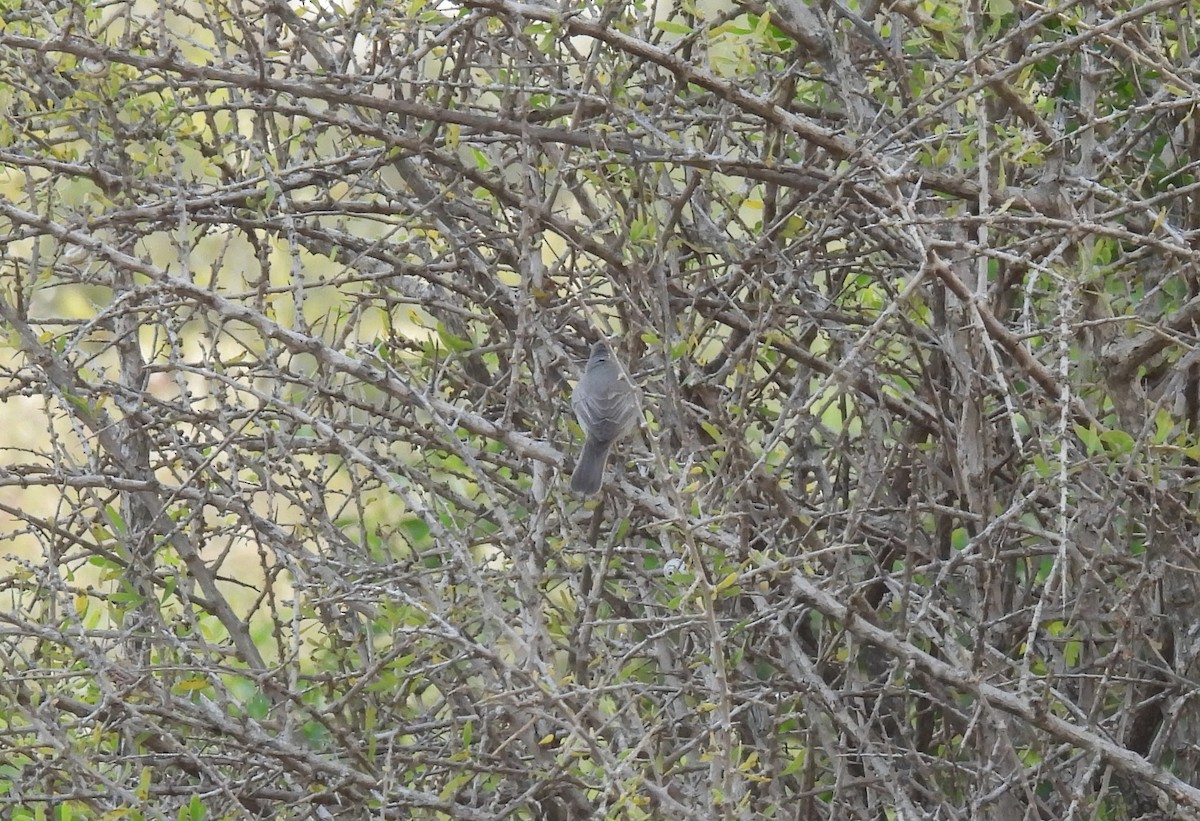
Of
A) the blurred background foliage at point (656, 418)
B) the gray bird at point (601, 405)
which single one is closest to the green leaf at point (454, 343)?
the blurred background foliage at point (656, 418)

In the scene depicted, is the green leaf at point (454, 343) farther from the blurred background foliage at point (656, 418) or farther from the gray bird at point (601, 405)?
the gray bird at point (601, 405)

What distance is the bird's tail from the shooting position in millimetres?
3674

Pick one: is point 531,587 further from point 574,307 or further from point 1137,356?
point 1137,356

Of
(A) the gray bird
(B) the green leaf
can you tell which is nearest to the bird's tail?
(A) the gray bird

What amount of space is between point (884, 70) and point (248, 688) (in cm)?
303

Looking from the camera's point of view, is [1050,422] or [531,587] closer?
[531,587]

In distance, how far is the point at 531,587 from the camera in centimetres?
305

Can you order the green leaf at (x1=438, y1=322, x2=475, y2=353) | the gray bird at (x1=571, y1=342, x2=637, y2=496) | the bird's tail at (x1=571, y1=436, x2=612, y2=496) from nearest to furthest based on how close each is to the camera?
the bird's tail at (x1=571, y1=436, x2=612, y2=496)
the green leaf at (x1=438, y1=322, x2=475, y2=353)
the gray bird at (x1=571, y1=342, x2=637, y2=496)

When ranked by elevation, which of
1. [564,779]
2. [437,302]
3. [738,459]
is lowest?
[564,779]

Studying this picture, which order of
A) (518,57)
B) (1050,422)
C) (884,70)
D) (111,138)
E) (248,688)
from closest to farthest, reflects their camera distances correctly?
(518,57)
(1050,422)
(111,138)
(884,70)
(248,688)

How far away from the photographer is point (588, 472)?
372cm

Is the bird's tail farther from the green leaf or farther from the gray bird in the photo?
the green leaf

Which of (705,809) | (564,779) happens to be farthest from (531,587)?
(705,809)

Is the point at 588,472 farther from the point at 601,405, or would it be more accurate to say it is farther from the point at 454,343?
the point at 601,405
